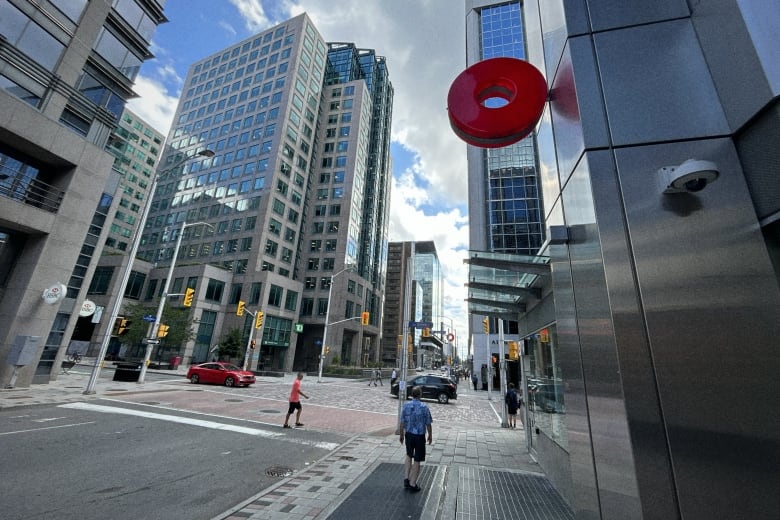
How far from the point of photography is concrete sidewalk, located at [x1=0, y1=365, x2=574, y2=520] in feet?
17.2

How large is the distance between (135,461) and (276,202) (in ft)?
173

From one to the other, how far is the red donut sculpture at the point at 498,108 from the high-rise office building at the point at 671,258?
54cm

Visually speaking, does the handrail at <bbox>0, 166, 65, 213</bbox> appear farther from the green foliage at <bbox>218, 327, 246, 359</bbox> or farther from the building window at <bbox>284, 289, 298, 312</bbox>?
the building window at <bbox>284, 289, 298, 312</bbox>

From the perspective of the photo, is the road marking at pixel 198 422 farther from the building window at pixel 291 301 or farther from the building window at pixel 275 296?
the building window at pixel 291 301

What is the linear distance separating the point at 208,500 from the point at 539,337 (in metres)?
7.85

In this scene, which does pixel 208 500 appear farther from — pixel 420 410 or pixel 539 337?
pixel 539 337

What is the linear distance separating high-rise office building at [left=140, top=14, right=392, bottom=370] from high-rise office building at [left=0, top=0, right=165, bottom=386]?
3079cm

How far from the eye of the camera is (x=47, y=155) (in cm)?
1628

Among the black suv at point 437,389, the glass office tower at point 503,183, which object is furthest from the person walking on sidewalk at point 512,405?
the glass office tower at point 503,183

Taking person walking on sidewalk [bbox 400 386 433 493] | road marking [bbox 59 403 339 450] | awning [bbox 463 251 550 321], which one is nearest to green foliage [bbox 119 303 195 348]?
road marking [bbox 59 403 339 450]

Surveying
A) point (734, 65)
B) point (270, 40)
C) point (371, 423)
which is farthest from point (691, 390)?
point (270, 40)

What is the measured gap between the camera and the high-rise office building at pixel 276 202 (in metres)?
51.3

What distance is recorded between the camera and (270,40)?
223 ft

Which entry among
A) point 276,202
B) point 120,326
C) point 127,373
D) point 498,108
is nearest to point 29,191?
point 120,326
